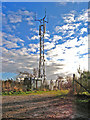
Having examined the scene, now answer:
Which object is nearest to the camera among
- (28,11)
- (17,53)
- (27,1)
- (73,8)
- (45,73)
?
(27,1)

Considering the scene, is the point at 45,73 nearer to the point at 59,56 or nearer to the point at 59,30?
the point at 59,56

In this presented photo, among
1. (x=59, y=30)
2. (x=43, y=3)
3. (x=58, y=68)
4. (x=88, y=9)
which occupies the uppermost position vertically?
(x=43, y=3)

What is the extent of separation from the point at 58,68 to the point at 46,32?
0.96 meters

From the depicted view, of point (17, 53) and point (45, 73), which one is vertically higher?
point (17, 53)

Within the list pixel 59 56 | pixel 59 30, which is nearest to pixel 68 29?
pixel 59 30

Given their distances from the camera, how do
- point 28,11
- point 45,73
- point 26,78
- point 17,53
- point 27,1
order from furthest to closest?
point 26,78 < point 45,73 < point 17,53 < point 28,11 < point 27,1

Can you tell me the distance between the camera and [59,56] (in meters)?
3.08

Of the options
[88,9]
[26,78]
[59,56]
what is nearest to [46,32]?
[59,56]

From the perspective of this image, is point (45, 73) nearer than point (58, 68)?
No

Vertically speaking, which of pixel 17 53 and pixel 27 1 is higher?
pixel 27 1

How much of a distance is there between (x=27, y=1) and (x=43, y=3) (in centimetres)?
34

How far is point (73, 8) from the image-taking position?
278cm

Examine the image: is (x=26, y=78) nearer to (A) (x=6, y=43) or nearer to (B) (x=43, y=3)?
(A) (x=6, y=43)

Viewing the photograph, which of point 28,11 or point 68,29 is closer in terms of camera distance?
point 28,11
